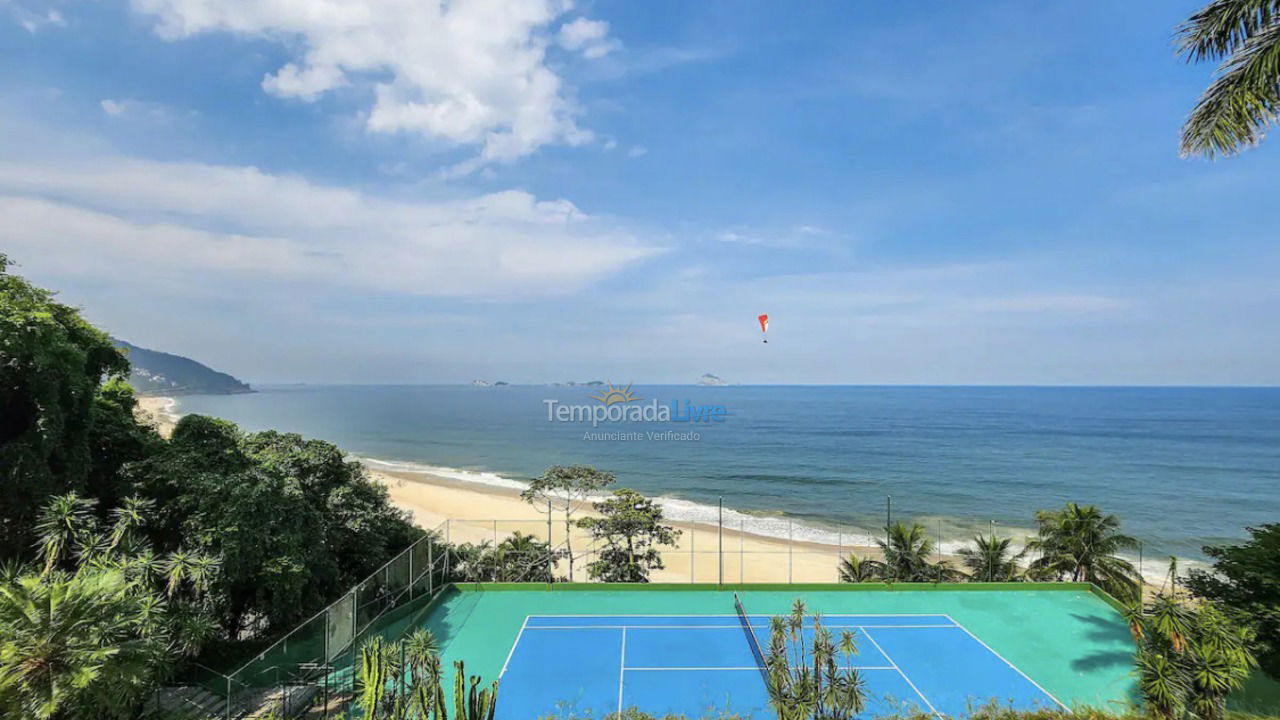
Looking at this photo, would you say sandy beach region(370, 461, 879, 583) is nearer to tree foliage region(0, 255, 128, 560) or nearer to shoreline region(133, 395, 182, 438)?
tree foliage region(0, 255, 128, 560)

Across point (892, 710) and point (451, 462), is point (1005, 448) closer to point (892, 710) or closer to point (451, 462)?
point (451, 462)

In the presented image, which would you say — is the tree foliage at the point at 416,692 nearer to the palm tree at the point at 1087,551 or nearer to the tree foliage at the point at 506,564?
the tree foliage at the point at 506,564

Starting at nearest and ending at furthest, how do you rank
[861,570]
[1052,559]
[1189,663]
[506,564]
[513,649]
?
[1189,663] → [513,649] → [506,564] → [1052,559] → [861,570]

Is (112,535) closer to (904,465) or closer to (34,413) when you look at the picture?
(34,413)

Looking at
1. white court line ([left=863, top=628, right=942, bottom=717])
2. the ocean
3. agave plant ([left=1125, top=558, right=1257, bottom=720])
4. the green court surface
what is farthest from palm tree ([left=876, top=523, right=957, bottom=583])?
agave plant ([left=1125, top=558, right=1257, bottom=720])

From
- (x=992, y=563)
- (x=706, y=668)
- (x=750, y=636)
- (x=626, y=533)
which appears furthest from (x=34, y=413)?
(x=992, y=563)

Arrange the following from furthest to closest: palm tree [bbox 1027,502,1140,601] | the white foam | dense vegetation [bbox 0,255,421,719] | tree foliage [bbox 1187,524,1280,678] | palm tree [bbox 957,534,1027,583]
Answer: the white foam
palm tree [bbox 957,534,1027,583]
palm tree [bbox 1027,502,1140,601]
tree foliage [bbox 1187,524,1280,678]
dense vegetation [bbox 0,255,421,719]
